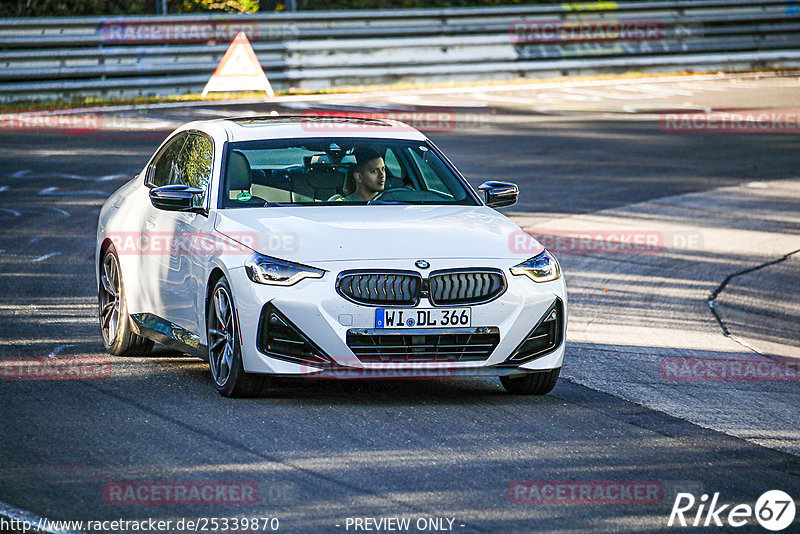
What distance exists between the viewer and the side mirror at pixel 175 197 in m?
8.05

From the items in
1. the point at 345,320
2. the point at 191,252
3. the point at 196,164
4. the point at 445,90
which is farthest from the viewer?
the point at 445,90

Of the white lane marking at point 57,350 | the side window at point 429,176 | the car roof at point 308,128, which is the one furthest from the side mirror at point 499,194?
the white lane marking at point 57,350

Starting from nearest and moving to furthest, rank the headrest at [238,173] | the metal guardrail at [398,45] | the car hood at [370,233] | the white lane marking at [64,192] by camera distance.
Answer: the car hood at [370,233]
the headrest at [238,173]
the white lane marking at [64,192]
the metal guardrail at [398,45]

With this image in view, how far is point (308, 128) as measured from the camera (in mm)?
8828

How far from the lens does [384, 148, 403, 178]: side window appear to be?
8602 millimetres

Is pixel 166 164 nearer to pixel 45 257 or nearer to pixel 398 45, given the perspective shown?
pixel 45 257

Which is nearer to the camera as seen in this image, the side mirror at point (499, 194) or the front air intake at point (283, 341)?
the front air intake at point (283, 341)

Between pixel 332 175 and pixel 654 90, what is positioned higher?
pixel 332 175

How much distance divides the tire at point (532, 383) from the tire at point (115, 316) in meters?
2.67

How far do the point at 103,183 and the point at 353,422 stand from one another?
9.93m

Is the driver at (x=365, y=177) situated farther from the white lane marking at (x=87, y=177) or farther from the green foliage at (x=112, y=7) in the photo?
the green foliage at (x=112, y=7)

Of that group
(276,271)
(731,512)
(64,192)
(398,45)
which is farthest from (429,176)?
(398,45)

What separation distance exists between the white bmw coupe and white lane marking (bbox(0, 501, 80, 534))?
2.10 meters

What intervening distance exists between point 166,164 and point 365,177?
64.1 inches
